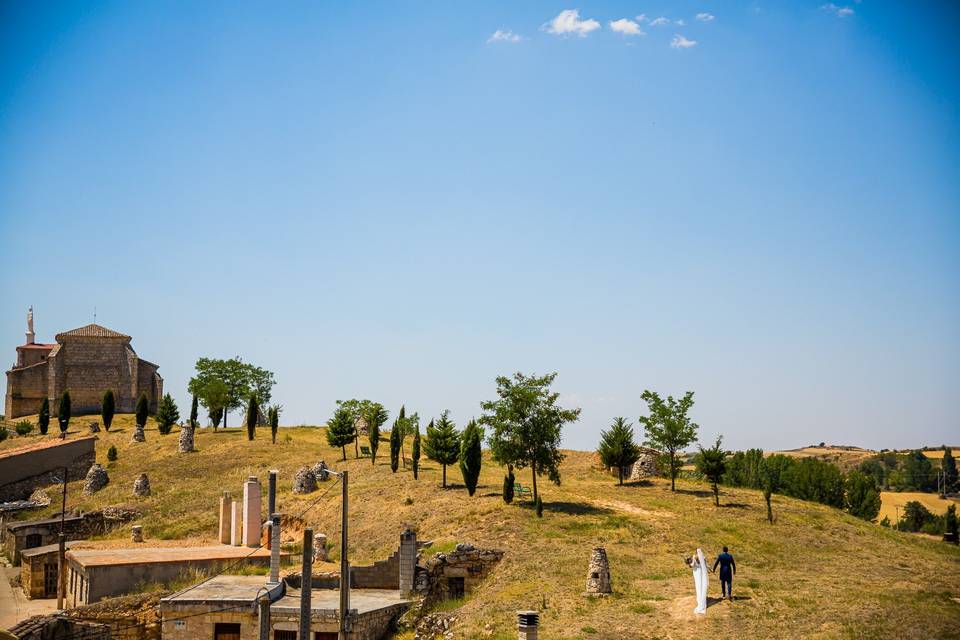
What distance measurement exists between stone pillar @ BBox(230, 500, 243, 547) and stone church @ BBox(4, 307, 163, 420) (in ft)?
192

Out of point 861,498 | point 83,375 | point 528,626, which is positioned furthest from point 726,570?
point 83,375

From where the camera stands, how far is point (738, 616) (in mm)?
24062

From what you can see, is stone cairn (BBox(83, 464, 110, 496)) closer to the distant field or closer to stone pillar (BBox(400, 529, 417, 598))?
stone pillar (BBox(400, 529, 417, 598))

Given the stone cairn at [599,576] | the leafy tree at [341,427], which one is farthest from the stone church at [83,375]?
the stone cairn at [599,576]

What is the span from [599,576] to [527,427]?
1731 cm

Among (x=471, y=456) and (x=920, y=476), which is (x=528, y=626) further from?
(x=920, y=476)

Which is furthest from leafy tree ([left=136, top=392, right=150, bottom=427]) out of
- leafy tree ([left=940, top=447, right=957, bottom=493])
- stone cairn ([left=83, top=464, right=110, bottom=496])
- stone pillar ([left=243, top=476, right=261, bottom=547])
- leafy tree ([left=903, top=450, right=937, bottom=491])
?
leafy tree ([left=903, top=450, right=937, bottom=491])

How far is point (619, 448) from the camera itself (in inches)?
2196

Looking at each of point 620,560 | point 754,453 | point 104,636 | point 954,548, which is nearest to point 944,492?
point 754,453

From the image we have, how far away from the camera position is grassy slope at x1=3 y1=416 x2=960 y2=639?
2422 cm

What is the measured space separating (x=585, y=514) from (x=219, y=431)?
51.1 meters

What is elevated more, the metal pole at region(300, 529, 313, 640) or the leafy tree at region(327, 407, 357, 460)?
the leafy tree at region(327, 407, 357, 460)

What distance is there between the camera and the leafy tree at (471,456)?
4600cm

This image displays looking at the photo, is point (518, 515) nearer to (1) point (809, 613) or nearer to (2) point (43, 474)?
(1) point (809, 613)
